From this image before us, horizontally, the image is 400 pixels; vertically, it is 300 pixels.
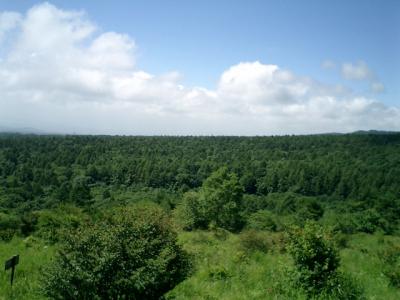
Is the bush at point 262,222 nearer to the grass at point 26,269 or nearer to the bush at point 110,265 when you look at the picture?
the grass at point 26,269

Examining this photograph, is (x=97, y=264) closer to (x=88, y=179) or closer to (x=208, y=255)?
(x=208, y=255)

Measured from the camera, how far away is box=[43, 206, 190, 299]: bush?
768cm

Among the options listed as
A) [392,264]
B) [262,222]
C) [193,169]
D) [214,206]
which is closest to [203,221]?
[214,206]

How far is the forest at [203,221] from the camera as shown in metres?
8.27

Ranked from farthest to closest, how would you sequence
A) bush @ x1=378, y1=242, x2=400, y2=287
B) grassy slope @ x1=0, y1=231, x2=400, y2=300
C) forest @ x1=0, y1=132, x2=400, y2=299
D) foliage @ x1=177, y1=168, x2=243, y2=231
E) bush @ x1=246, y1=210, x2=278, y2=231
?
bush @ x1=246, y1=210, x2=278, y2=231 → foliage @ x1=177, y1=168, x2=243, y2=231 → bush @ x1=378, y1=242, x2=400, y2=287 → grassy slope @ x1=0, y1=231, x2=400, y2=300 → forest @ x1=0, y1=132, x2=400, y2=299

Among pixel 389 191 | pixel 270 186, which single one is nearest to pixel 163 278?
pixel 389 191

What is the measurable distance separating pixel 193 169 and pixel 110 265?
91.9m

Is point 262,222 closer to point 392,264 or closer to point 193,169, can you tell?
point 392,264

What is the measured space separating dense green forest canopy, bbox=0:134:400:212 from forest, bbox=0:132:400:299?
0.37m

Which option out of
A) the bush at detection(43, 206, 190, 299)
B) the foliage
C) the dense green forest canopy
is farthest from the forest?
the dense green forest canopy

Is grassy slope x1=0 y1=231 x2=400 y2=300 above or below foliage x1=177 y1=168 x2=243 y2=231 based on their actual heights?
above

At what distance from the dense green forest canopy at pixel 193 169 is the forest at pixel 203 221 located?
37 cm

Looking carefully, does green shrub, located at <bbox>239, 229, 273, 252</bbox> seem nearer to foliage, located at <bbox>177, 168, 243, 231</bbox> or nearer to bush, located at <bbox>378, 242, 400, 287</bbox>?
bush, located at <bbox>378, 242, 400, 287</bbox>

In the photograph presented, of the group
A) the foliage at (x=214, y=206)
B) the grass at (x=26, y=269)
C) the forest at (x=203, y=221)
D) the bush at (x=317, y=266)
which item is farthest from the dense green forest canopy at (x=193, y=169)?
the bush at (x=317, y=266)
